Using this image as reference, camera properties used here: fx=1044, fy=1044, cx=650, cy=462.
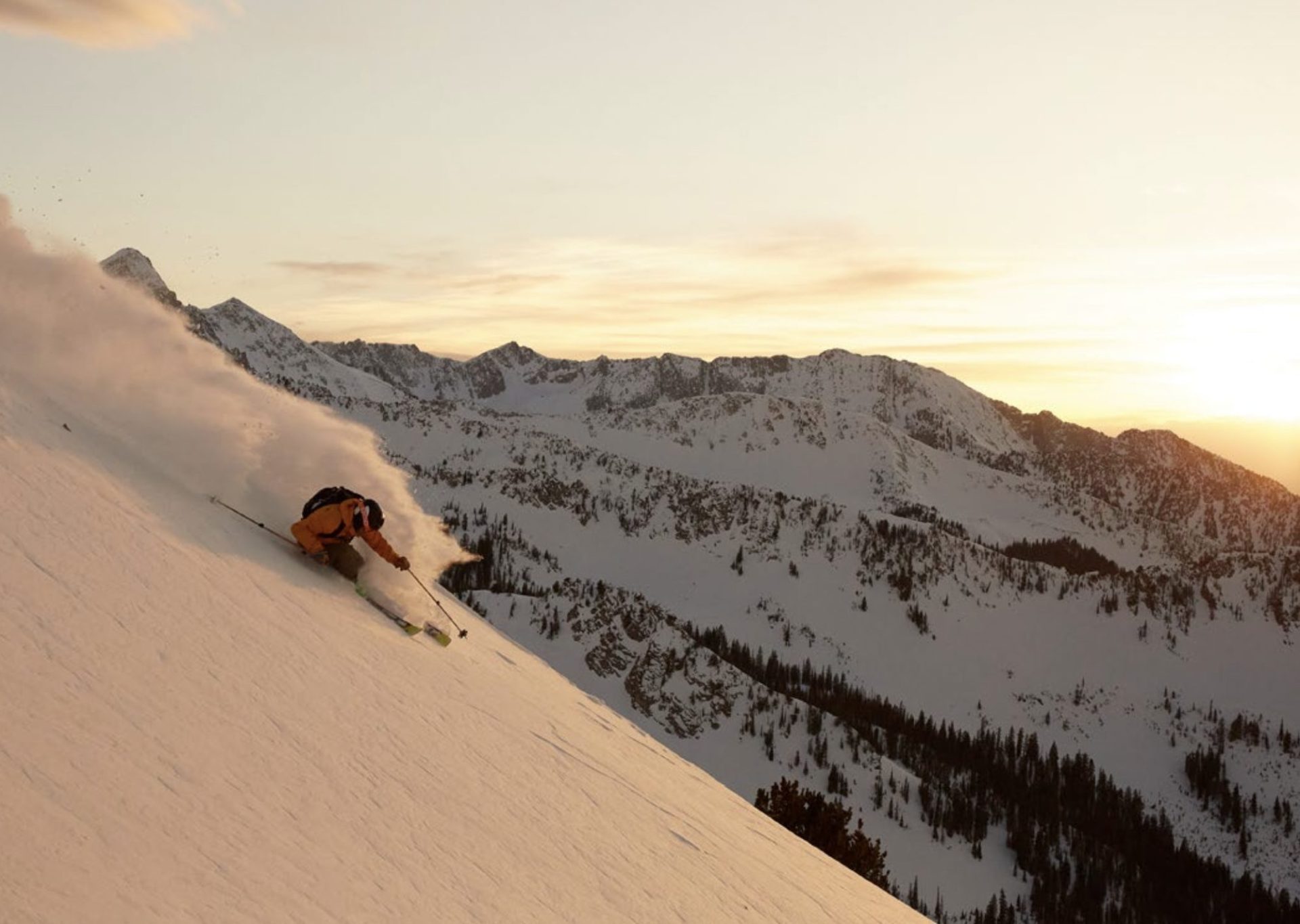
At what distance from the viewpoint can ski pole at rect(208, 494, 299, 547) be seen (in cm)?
1193

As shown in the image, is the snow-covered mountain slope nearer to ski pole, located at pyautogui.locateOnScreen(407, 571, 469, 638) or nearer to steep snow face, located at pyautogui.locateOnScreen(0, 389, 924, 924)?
steep snow face, located at pyautogui.locateOnScreen(0, 389, 924, 924)

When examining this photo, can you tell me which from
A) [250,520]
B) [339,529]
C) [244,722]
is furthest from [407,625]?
[244,722]

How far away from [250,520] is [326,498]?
89 cm

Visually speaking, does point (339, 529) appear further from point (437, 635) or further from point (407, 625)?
point (437, 635)

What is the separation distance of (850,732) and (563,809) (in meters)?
127

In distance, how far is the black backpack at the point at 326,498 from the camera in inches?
482

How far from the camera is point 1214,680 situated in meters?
199

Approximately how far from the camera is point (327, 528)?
1223 cm

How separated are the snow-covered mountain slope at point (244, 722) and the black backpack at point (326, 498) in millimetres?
585

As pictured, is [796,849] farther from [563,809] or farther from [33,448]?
[33,448]

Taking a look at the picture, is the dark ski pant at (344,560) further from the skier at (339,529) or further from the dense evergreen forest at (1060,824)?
the dense evergreen forest at (1060,824)

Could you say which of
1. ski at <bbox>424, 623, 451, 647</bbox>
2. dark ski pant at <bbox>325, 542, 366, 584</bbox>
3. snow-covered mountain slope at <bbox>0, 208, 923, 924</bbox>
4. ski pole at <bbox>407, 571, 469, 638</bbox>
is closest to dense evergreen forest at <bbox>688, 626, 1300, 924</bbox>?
ski pole at <bbox>407, 571, 469, 638</bbox>

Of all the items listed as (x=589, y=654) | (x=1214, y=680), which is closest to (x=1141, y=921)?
(x=589, y=654)

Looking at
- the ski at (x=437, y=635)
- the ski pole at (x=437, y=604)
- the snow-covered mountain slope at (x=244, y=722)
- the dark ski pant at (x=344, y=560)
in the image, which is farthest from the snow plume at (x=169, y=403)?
the ski at (x=437, y=635)
